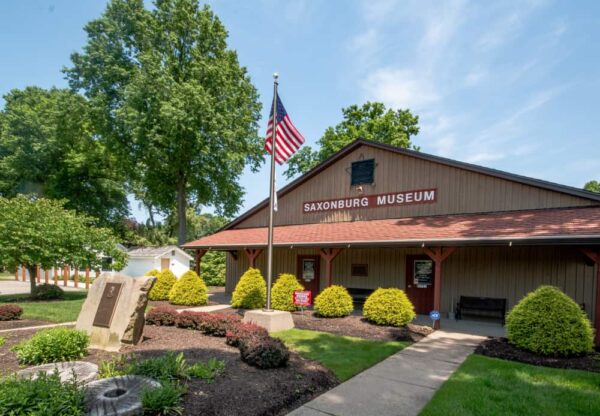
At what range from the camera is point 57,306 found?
45.0 feet

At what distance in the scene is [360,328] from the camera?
1019cm

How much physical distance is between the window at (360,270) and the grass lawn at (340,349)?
5.89 m

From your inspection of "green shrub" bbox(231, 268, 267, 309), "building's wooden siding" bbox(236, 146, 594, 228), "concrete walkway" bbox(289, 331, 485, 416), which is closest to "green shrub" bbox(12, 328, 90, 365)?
"concrete walkway" bbox(289, 331, 485, 416)

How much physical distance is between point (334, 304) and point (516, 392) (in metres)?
6.71

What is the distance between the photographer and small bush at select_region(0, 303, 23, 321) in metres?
10.4

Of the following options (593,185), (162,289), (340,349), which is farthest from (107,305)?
(593,185)

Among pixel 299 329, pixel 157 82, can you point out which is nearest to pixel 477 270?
pixel 299 329

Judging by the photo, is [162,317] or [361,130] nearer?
[162,317]

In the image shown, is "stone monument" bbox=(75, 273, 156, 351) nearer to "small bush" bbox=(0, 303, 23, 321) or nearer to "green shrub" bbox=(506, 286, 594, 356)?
"small bush" bbox=(0, 303, 23, 321)

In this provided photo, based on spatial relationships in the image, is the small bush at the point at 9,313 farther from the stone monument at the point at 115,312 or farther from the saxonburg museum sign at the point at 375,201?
the saxonburg museum sign at the point at 375,201

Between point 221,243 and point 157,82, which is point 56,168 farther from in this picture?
point 221,243

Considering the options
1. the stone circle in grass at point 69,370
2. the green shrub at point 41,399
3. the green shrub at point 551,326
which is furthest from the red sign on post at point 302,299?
the green shrub at point 41,399

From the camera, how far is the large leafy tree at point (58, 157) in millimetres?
28078

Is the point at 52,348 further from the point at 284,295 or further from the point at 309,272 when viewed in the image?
the point at 309,272
